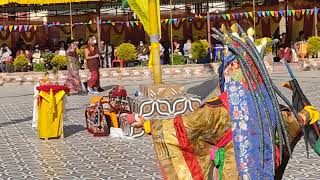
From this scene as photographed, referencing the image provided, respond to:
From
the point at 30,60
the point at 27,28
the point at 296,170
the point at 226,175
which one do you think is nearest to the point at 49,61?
the point at 30,60

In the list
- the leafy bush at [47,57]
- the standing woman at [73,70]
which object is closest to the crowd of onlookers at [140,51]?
the leafy bush at [47,57]

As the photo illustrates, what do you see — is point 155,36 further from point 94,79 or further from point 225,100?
point 225,100

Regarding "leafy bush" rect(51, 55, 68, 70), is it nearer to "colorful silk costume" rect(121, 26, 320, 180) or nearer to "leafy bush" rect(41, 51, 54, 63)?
"leafy bush" rect(41, 51, 54, 63)

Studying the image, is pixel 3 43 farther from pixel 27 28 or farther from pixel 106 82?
pixel 106 82

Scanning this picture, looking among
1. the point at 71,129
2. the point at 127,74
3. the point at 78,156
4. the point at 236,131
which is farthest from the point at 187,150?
the point at 127,74

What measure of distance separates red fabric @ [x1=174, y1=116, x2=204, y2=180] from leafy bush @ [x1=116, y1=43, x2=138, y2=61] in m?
15.9

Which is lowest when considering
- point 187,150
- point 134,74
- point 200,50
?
point 134,74

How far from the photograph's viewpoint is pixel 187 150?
3.69 m

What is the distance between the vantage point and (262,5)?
25312 millimetres

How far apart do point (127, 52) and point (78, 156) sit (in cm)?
1226

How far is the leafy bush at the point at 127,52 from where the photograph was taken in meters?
19.6

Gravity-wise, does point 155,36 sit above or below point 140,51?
above

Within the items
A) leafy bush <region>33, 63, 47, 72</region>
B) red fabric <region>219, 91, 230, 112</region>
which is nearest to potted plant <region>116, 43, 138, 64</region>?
leafy bush <region>33, 63, 47, 72</region>

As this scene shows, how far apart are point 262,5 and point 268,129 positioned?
22198 mm
